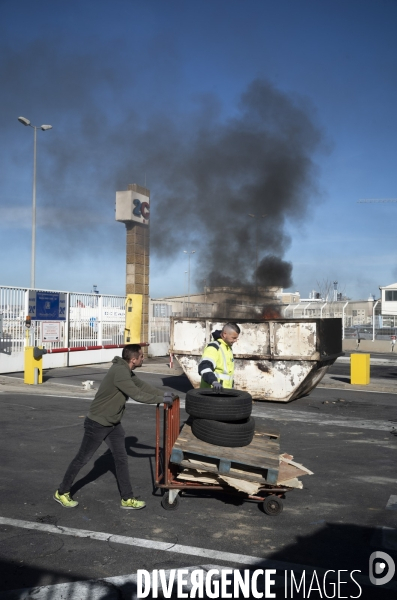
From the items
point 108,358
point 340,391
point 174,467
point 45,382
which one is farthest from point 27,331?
point 174,467

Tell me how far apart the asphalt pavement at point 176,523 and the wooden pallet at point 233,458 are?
417mm

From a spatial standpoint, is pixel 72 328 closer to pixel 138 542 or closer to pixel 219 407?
pixel 219 407

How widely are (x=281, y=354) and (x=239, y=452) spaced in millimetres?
6975

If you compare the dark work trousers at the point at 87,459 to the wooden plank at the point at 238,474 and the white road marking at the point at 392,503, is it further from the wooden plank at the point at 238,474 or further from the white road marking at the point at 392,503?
the white road marking at the point at 392,503

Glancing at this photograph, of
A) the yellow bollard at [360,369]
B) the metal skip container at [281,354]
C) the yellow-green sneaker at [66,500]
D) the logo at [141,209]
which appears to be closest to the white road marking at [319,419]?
the metal skip container at [281,354]

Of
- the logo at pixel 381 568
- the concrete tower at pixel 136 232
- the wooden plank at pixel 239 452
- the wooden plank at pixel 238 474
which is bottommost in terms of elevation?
the logo at pixel 381 568

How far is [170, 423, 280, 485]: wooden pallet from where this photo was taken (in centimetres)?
546

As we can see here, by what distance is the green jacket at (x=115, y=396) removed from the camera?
18.6 feet

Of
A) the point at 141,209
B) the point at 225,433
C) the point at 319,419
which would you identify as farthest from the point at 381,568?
the point at 141,209

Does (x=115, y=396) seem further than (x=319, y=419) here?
No

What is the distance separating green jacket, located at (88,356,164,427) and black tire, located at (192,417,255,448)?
0.61 metres

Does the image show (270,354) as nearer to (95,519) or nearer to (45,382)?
(45,382)

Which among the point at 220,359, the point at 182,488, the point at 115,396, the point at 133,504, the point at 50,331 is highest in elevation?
the point at 50,331

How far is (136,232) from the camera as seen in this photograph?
21969 mm
